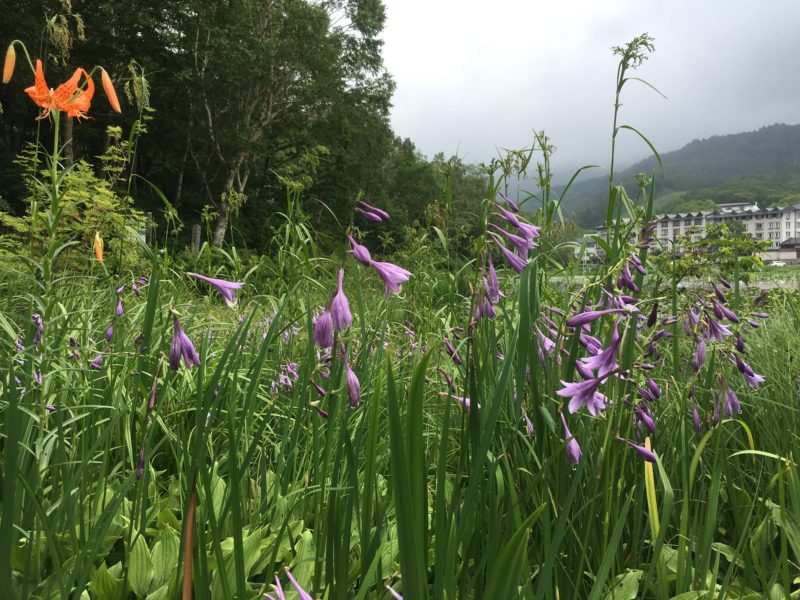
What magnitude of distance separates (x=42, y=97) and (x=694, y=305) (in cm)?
251

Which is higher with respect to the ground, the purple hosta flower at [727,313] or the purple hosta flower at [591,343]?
the purple hosta flower at [727,313]

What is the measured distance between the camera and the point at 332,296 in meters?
1.09

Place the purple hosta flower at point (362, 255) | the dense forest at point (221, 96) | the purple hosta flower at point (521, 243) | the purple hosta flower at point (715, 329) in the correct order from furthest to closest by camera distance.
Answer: the dense forest at point (221, 96) → the purple hosta flower at point (715, 329) → the purple hosta flower at point (521, 243) → the purple hosta flower at point (362, 255)

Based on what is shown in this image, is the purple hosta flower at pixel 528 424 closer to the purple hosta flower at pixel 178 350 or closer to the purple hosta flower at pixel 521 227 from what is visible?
the purple hosta flower at pixel 521 227

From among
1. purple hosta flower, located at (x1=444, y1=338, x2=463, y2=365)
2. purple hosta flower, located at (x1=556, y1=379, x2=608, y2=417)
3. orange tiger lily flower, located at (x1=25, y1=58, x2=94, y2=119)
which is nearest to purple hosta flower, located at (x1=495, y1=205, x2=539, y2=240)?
purple hosta flower, located at (x1=444, y1=338, x2=463, y2=365)

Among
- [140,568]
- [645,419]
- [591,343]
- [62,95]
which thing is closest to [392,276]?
[591,343]

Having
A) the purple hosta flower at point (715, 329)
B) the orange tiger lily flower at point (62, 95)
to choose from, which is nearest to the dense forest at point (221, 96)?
the orange tiger lily flower at point (62, 95)

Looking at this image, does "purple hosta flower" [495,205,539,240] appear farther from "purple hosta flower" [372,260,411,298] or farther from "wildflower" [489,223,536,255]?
"purple hosta flower" [372,260,411,298]

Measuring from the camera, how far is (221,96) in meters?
21.1

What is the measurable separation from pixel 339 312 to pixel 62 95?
1.80 m

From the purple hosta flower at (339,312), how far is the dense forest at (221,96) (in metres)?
14.3

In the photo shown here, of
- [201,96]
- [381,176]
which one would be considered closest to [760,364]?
[201,96]

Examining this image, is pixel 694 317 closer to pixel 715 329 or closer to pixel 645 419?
pixel 715 329

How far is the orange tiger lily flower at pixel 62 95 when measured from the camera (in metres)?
2.08
